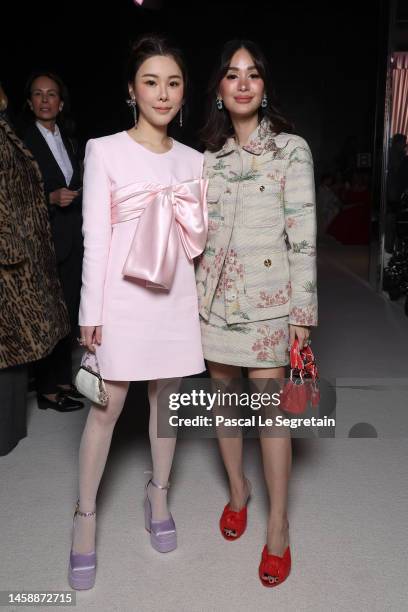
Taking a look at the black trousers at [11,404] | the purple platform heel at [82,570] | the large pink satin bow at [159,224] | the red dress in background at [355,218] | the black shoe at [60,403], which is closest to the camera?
the large pink satin bow at [159,224]

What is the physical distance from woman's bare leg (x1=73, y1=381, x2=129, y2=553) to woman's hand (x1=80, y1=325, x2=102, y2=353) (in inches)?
4.5

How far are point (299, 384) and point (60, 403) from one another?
5.34ft

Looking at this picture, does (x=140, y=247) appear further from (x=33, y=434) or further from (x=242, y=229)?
(x=33, y=434)

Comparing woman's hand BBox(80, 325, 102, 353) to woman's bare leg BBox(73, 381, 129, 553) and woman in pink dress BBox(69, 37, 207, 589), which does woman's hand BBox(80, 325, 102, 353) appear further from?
woman's bare leg BBox(73, 381, 129, 553)

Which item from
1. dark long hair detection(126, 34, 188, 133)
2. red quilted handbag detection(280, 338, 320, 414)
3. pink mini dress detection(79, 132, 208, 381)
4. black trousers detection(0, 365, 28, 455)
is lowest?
black trousers detection(0, 365, 28, 455)

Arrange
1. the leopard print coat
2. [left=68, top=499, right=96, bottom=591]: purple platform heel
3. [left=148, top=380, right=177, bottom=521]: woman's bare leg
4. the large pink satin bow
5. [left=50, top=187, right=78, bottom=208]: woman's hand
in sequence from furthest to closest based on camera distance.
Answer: [left=50, top=187, right=78, bottom=208]: woman's hand < the leopard print coat < [left=148, top=380, right=177, bottom=521]: woman's bare leg < [left=68, top=499, right=96, bottom=591]: purple platform heel < the large pink satin bow

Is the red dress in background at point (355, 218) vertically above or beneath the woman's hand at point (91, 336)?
beneath

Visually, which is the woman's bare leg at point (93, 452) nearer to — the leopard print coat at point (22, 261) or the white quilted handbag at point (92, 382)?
the white quilted handbag at point (92, 382)

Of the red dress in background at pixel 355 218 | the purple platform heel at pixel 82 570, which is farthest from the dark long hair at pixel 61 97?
the red dress in background at pixel 355 218

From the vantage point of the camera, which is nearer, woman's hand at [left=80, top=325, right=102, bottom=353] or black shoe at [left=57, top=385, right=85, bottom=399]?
woman's hand at [left=80, top=325, right=102, bottom=353]

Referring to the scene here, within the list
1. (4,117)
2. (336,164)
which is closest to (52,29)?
(336,164)

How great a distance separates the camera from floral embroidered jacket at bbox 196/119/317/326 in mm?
1793

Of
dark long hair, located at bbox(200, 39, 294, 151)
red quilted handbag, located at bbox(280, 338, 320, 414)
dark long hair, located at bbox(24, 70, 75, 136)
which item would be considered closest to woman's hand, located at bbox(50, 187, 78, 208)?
dark long hair, located at bbox(24, 70, 75, 136)

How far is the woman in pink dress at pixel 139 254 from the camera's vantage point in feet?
5.65
